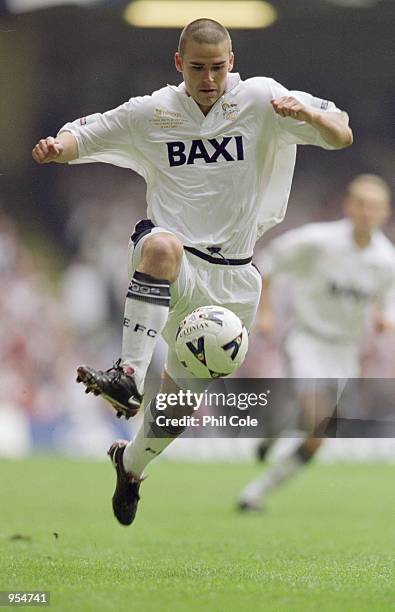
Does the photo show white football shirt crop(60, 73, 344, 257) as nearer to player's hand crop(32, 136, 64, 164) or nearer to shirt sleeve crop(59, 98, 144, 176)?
shirt sleeve crop(59, 98, 144, 176)

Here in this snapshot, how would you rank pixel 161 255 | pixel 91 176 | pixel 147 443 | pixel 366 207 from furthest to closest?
pixel 91 176 → pixel 366 207 → pixel 147 443 → pixel 161 255

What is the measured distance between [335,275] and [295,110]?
3998mm

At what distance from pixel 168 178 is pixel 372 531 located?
2.75 metres

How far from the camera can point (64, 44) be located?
995 centimetres

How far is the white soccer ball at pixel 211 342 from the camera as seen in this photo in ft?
16.0

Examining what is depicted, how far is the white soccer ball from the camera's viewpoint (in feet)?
16.0

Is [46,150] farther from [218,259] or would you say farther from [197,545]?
[197,545]

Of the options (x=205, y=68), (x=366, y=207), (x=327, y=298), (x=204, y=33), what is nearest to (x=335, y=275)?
(x=327, y=298)

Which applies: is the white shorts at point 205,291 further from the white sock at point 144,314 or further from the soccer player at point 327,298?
the soccer player at point 327,298

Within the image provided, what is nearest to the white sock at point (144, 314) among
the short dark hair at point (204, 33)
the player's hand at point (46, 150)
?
the player's hand at point (46, 150)

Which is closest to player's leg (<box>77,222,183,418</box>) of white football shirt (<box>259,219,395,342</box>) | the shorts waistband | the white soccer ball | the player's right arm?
the white soccer ball

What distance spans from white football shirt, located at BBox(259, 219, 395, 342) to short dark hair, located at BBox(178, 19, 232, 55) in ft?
11.0

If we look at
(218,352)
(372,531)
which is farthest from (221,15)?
(372,531)

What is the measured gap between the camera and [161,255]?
4871mm
